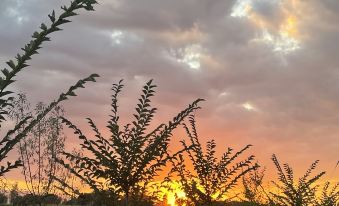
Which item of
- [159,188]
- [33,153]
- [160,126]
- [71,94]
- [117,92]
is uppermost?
[33,153]

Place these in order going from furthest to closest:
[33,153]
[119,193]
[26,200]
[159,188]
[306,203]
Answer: [33,153], [306,203], [159,188], [119,193], [26,200]

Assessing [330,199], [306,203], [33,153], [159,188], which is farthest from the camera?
[33,153]

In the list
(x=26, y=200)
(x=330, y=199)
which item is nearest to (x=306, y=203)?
(x=330, y=199)

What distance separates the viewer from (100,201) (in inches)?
318

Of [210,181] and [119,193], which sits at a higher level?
[210,181]

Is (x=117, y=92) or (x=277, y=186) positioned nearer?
(x=117, y=92)

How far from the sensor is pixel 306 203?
37.1 ft

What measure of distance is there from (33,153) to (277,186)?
10638mm

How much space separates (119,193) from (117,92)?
1798 mm

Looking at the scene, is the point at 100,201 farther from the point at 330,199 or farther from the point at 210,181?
the point at 330,199

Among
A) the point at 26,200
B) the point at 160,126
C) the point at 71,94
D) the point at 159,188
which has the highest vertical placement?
the point at 160,126

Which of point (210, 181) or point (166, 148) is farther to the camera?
point (210, 181)

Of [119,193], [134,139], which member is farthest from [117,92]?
[119,193]

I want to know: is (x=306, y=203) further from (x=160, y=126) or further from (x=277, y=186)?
(x=160, y=126)
